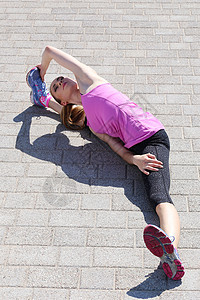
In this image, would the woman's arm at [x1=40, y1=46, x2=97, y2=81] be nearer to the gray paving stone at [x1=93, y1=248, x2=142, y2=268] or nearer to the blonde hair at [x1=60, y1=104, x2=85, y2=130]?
the blonde hair at [x1=60, y1=104, x2=85, y2=130]

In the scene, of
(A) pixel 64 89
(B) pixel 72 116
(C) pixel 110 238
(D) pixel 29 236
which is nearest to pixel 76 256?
(C) pixel 110 238

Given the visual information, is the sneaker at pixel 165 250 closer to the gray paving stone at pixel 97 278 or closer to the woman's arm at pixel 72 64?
the gray paving stone at pixel 97 278

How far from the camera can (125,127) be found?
420 cm

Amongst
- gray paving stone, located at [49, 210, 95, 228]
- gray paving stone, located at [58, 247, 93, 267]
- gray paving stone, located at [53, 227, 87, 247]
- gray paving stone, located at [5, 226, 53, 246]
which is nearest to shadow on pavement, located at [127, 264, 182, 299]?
gray paving stone, located at [58, 247, 93, 267]

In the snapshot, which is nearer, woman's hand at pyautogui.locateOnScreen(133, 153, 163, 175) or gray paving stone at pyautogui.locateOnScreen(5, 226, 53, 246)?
gray paving stone at pyautogui.locateOnScreen(5, 226, 53, 246)

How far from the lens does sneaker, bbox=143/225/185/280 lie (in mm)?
3285

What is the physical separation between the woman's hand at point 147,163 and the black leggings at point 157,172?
0.13 feet

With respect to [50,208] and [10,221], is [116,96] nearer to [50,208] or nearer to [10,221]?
[50,208]

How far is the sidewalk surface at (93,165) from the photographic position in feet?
11.6

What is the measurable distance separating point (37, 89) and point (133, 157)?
1.52m

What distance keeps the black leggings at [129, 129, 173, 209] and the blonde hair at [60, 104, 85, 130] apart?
78 centimetres

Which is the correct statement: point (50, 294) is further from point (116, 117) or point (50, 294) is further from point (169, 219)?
point (116, 117)

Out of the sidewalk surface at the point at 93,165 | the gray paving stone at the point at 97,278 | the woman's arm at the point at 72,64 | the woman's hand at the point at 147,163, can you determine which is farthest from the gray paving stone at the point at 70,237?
the woman's arm at the point at 72,64

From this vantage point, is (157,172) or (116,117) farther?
(116,117)
